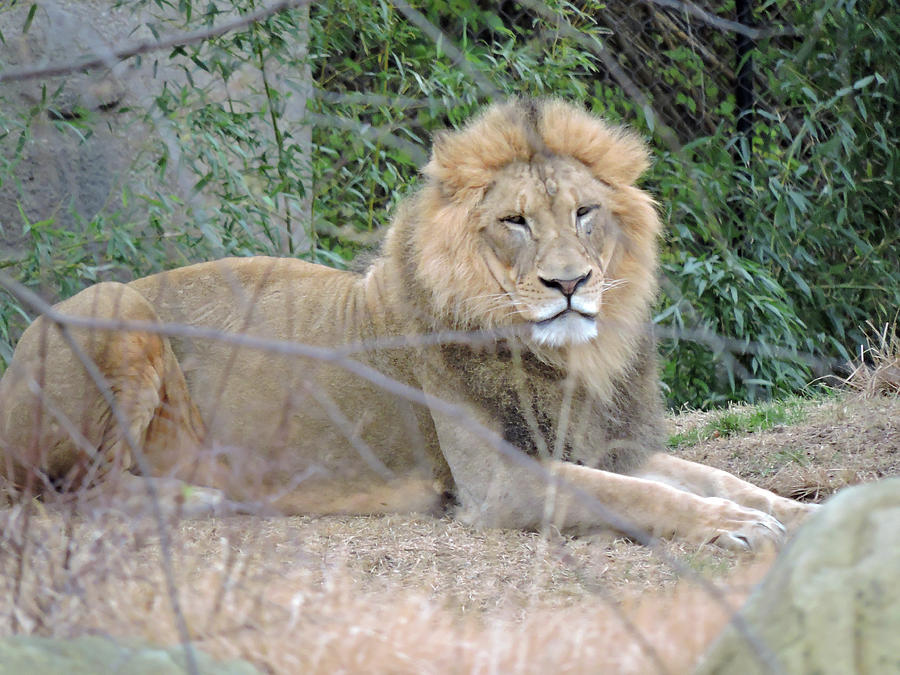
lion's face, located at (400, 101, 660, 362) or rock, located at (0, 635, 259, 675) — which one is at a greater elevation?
lion's face, located at (400, 101, 660, 362)

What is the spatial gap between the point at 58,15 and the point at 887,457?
3.35 metres

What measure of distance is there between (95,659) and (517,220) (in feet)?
6.25

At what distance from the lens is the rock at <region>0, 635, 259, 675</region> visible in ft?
4.73

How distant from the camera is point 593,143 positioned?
10.8ft

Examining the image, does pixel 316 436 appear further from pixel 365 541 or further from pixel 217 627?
pixel 217 627

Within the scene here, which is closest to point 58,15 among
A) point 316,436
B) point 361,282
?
point 361,282

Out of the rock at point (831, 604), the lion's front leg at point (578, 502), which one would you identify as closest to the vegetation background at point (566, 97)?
the lion's front leg at point (578, 502)

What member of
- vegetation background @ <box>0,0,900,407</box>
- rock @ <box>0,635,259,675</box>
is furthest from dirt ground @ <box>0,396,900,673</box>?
vegetation background @ <box>0,0,900,407</box>

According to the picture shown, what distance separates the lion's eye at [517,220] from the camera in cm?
311

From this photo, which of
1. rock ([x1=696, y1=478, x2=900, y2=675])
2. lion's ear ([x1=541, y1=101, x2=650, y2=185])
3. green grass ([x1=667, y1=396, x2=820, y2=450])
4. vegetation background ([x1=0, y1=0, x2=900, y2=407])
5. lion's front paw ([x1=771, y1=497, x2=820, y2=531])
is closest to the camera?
rock ([x1=696, y1=478, x2=900, y2=675])

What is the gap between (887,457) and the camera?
3270mm

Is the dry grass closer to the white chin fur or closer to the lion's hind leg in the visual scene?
the white chin fur

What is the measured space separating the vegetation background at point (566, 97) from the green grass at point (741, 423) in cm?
34

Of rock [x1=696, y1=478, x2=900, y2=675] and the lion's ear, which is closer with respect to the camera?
rock [x1=696, y1=478, x2=900, y2=675]
